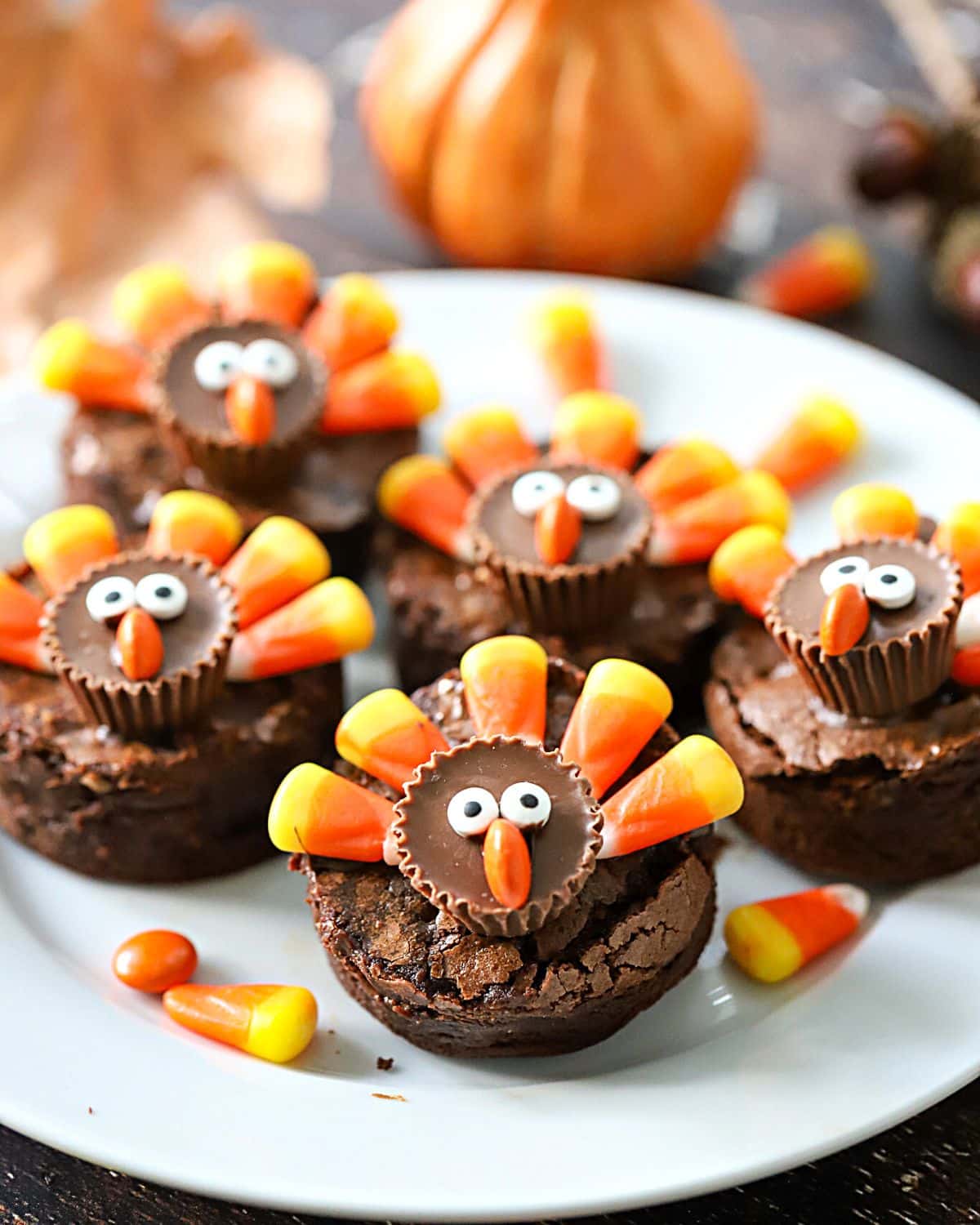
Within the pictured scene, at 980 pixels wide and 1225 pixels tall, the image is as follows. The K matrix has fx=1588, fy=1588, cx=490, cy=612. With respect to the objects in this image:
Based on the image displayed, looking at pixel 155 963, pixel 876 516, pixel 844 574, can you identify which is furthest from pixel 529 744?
pixel 876 516

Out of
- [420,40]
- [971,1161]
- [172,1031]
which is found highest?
[420,40]

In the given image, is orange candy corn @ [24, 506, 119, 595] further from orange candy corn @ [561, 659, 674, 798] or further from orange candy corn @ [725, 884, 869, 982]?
orange candy corn @ [725, 884, 869, 982]

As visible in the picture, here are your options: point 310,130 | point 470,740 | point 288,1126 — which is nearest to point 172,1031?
point 288,1126

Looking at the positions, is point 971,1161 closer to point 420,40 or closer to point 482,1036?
point 482,1036

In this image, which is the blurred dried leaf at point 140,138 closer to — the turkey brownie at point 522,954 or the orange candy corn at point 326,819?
the orange candy corn at point 326,819

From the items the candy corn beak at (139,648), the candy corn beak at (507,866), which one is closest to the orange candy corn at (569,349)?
the candy corn beak at (139,648)

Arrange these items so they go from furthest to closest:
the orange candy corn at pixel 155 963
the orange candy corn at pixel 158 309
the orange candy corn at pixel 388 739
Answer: the orange candy corn at pixel 158 309 < the orange candy corn at pixel 155 963 < the orange candy corn at pixel 388 739
